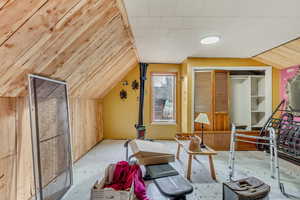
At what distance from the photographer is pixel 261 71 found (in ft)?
13.4

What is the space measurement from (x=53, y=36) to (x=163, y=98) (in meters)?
3.85

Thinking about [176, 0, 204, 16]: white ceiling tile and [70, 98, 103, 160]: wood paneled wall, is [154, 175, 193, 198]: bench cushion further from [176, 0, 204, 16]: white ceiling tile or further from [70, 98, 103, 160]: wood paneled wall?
[70, 98, 103, 160]: wood paneled wall

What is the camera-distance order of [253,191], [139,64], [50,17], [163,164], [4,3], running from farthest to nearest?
[139,64]
[163,164]
[253,191]
[50,17]
[4,3]

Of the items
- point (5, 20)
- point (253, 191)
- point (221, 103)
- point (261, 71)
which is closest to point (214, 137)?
point (221, 103)

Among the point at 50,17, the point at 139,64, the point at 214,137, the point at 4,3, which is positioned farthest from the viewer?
the point at 139,64

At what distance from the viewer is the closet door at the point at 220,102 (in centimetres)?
389

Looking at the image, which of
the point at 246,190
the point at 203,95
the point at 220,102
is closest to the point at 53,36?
the point at 246,190

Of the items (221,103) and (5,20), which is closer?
(5,20)

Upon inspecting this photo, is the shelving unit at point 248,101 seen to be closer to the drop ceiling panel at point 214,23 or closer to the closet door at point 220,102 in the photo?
the closet door at point 220,102

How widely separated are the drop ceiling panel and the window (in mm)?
1577

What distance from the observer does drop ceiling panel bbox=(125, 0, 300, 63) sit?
1.90 metres

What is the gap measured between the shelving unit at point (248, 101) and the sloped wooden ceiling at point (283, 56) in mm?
433

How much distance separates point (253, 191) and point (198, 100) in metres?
2.66

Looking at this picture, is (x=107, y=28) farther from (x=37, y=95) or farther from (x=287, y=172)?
(x=287, y=172)
